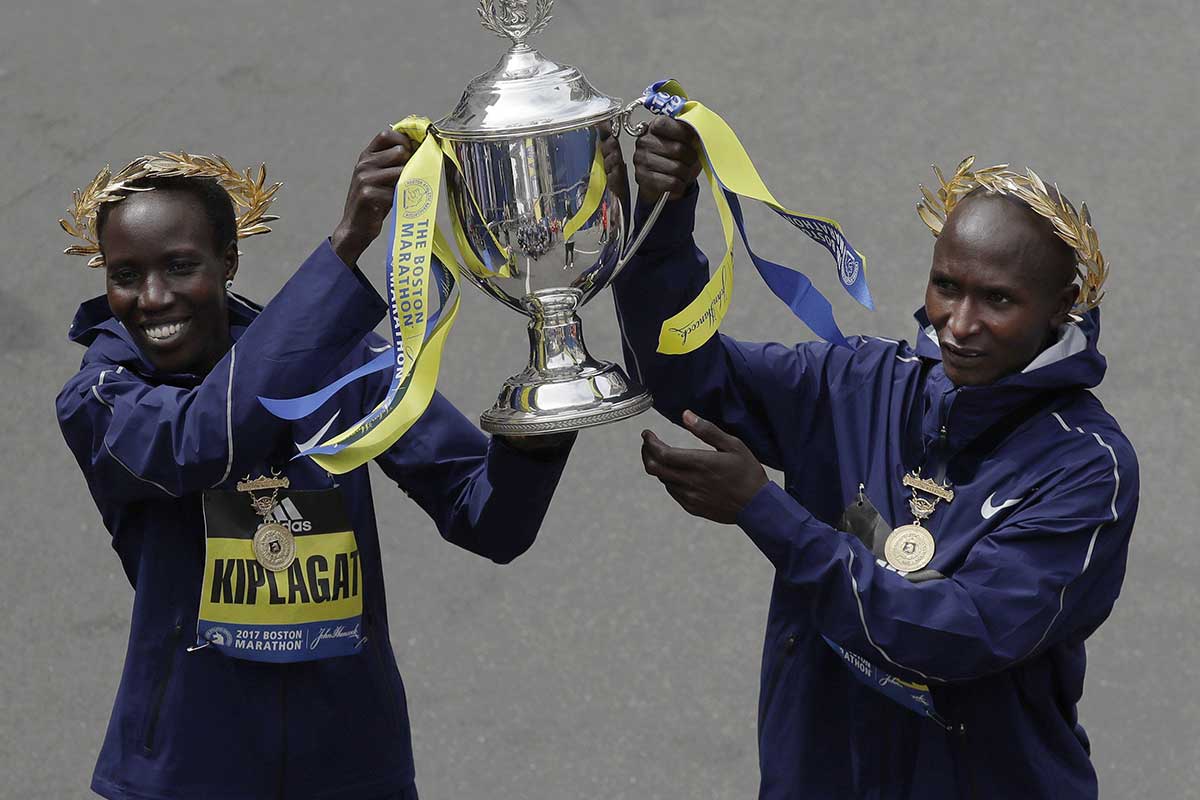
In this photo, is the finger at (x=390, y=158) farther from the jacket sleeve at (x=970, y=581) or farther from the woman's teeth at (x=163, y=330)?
the jacket sleeve at (x=970, y=581)

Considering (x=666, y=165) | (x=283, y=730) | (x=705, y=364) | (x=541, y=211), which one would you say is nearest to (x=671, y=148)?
(x=666, y=165)

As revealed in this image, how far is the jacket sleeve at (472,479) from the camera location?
7.31ft

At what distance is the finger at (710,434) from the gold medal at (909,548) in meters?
0.23

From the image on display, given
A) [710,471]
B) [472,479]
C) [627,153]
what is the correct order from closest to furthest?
[710,471], [472,479], [627,153]

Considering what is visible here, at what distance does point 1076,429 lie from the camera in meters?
2.04

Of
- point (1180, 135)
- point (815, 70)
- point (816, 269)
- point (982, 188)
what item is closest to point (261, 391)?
point (982, 188)

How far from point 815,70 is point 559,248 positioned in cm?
263

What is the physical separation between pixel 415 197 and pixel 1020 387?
2.42 feet

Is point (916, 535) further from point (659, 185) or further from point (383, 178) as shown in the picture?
point (383, 178)

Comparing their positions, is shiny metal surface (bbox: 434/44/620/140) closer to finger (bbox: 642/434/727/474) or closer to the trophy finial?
the trophy finial

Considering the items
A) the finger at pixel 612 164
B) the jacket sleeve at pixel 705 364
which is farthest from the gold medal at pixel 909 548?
the finger at pixel 612 164

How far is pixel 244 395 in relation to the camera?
80.7 inches

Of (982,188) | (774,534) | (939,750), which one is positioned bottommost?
(939,750)

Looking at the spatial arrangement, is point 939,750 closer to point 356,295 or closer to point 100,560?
point 356,295
